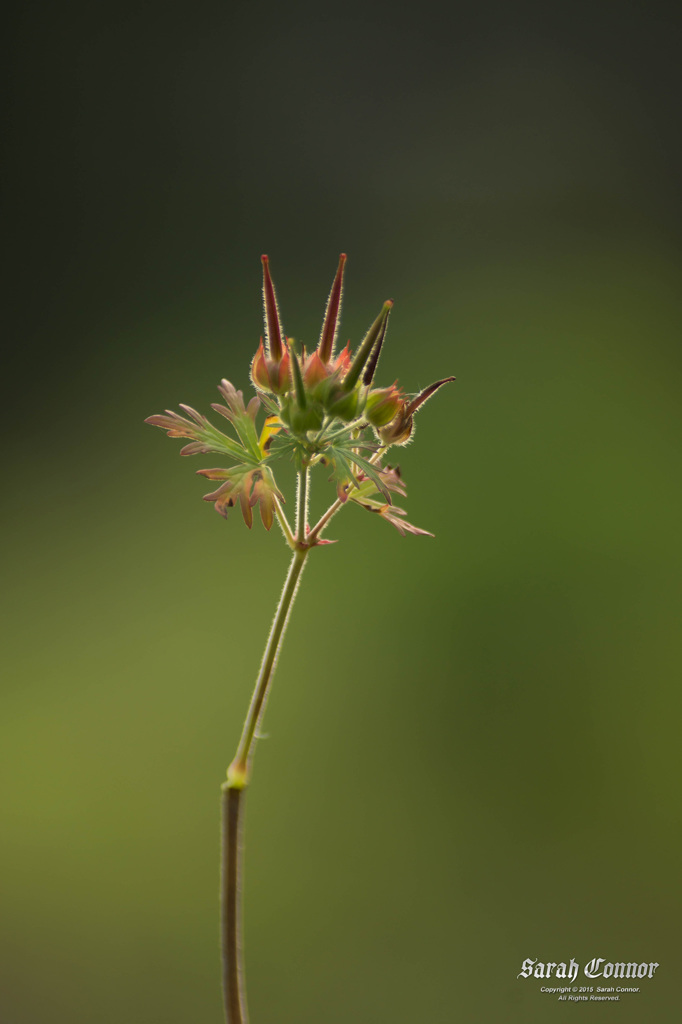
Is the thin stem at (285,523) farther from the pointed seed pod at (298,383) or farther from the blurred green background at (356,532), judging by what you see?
the blurred green background at (356,532)

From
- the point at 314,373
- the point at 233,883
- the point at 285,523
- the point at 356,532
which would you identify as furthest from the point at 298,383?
the point at 356,532

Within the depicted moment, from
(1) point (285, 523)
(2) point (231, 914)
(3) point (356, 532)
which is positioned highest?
(3) point (356, 532)

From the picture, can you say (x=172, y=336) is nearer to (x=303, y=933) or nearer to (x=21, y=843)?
(x=21, y=843)

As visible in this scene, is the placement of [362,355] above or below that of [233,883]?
above

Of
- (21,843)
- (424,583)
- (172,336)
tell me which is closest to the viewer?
(21,843)

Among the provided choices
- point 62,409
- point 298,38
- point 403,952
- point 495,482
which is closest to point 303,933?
point 403,952

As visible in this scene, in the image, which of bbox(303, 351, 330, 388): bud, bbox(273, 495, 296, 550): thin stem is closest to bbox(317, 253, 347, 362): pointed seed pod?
bbox(303, 351, 330, 388): bud

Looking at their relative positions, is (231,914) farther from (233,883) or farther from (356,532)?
(356,532)

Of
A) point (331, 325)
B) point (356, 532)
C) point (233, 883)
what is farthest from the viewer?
point (356, 532)
